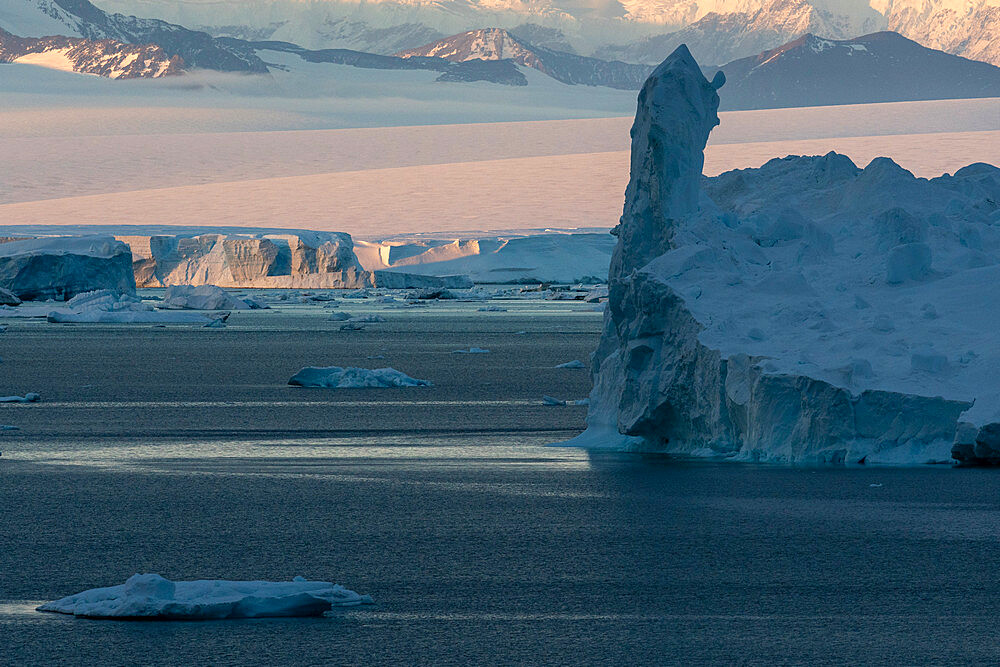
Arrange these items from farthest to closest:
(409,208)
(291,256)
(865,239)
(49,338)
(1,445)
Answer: (409,208) → (291,256) → (49,338) → (865,239) → (1,445)

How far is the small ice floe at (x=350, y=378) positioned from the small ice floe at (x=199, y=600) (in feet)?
38.4

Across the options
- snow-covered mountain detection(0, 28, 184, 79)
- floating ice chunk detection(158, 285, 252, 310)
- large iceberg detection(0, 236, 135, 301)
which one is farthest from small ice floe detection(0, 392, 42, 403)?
snow-covered mountain detection(0, 28, 184, 79)

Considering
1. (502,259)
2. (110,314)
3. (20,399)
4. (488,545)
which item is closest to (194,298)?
(110,314)

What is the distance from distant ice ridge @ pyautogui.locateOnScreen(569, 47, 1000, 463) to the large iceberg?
126 feet

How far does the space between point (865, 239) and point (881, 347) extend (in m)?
2.03

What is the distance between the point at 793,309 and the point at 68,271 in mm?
42458

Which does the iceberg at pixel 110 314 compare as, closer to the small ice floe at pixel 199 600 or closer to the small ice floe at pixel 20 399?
the small ice floe at pixel 20 399

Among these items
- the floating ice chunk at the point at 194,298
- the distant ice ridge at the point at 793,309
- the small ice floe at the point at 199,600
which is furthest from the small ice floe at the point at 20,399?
the floating ice chunk at the point at 194,298

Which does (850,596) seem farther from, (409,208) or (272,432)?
(409,208)

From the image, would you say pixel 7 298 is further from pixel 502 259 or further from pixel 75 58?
pixel 75 58

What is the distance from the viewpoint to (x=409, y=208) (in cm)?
9875

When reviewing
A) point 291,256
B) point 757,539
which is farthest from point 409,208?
point 757,539

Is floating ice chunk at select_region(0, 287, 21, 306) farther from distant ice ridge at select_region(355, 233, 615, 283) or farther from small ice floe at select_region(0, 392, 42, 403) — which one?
small ice floe at select_region(0, 392, 42, 403)

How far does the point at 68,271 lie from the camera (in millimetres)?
49812
